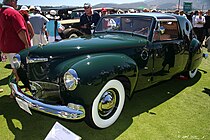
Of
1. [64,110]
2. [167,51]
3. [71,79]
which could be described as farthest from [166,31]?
[64,110]

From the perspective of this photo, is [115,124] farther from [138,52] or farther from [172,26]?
[172,26]

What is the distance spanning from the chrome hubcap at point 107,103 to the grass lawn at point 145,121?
0.86 feet

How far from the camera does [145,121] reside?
10.8 ft

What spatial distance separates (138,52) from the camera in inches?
134

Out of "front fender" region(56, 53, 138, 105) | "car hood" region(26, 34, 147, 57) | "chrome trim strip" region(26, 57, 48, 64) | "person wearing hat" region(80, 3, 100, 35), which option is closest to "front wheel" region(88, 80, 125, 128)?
"front fender" region(56, 53, 138, 105)

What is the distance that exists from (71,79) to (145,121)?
1.39 m

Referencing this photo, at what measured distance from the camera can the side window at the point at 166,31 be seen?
377cm

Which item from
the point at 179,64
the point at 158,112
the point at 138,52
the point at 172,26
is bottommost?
the point at 158,112

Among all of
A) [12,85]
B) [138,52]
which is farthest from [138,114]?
[12,85]

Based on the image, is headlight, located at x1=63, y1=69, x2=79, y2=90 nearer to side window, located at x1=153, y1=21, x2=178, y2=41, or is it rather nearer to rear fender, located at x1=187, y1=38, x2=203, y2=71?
side window, located at x1=153, y1=21, x2=178, y2=41

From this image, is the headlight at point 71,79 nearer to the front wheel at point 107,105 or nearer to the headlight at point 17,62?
the front wheel at point 107,105

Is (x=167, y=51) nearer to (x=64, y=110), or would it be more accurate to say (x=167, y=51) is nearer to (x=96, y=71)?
(x=96, y=71)

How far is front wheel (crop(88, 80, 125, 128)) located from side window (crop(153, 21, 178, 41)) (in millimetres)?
1270

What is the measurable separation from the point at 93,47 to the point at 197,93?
2.48 metres
